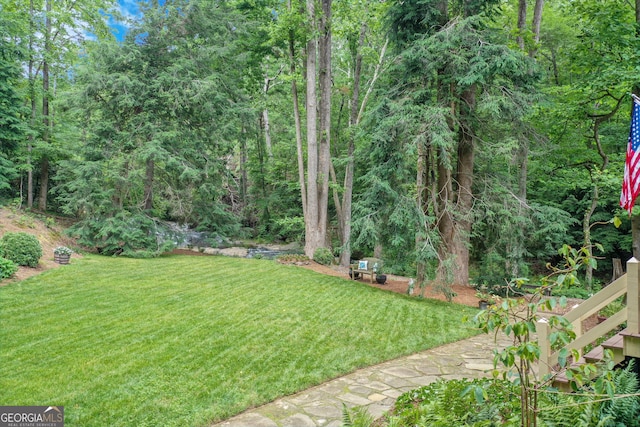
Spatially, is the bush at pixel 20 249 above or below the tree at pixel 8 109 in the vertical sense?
below

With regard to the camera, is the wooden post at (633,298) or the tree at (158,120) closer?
the wooden post at (633,298)

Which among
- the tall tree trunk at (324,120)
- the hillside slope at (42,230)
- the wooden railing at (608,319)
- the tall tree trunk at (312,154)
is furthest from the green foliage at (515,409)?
the tall tree trunk at (324,120)

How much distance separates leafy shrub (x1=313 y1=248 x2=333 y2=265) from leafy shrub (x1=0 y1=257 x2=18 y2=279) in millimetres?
8113

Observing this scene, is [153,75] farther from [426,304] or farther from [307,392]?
[307,392]

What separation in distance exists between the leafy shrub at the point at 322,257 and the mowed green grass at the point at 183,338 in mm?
3442

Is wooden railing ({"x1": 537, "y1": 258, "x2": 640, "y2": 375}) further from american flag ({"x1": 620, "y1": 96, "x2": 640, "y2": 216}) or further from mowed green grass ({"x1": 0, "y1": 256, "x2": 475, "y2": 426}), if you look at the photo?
mowed green grass ({"x1": 0, "y1": 256, "x2": 475, "y2": 426})

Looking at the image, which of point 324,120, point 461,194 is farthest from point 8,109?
point 461,194

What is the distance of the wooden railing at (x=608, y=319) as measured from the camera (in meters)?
3.12

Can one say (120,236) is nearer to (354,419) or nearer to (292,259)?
(292,259)

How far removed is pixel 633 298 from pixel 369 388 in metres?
2.59

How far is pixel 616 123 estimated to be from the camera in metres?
11.9

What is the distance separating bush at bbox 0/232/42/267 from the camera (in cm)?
828

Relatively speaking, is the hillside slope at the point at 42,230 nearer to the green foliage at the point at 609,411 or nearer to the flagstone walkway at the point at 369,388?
the flagstone walkway at the point at 369,388

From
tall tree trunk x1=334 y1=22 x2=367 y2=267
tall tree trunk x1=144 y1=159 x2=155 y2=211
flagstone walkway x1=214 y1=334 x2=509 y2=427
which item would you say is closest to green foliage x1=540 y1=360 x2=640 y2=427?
flagstone walkway x1=214 y1=334 x2=509 y2=427
